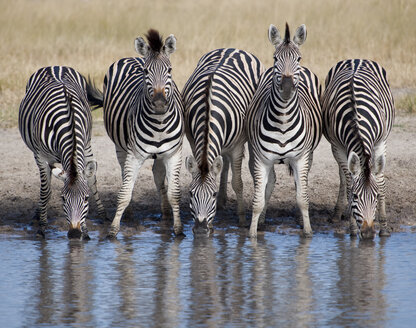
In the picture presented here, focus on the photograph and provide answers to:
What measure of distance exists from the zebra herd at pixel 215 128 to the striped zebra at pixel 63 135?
0.01 m

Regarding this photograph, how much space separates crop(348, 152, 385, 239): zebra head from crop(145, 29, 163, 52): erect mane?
223 cm

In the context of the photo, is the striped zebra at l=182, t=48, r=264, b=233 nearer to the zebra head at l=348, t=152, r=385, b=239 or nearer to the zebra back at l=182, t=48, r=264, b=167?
the zebra back at l=182, t=48, r=264, b=167

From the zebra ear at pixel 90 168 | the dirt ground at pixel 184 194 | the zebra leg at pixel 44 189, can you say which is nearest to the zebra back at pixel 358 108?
the dirt ground at pixel 184 194

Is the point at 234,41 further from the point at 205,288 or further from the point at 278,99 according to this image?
the point at 205,288

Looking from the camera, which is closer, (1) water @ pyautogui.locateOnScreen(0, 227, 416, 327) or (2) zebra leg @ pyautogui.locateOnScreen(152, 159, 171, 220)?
(1) water @ pyautogui.locateOnScreen(0, 227, 416, 327)

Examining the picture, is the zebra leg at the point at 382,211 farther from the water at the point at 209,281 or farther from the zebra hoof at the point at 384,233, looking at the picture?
the water at the point at 209,281

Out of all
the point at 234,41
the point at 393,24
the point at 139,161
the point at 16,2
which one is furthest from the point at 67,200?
the point at 16,2

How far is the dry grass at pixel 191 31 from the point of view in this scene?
54.4 feet

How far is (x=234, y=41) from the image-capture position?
741 inches

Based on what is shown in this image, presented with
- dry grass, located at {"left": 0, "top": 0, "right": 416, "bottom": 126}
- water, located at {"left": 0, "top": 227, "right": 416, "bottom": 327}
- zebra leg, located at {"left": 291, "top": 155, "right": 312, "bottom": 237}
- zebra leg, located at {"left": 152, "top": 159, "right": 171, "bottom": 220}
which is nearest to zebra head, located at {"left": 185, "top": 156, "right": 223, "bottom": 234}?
water, located at {"left": 0, "top": 227, "right": 416, "bottom": 327}

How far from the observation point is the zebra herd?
25.5 ft

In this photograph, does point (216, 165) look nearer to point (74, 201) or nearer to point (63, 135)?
point (74, 201)

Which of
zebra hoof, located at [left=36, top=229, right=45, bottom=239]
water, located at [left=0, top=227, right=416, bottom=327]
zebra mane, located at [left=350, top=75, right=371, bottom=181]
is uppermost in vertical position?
zebra mane, located at [left=350, top=75, right=371, bottom=181]

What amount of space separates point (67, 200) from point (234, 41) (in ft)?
38.6
